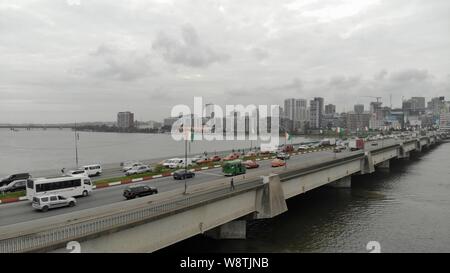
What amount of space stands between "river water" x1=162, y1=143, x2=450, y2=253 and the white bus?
845cm

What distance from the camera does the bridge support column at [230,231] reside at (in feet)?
93.0

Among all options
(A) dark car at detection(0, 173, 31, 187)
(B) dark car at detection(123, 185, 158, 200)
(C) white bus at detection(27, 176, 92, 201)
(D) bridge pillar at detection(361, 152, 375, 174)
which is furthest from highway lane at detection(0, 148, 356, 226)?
(D) bridge pillar at detection(361, 152, 375, 174)

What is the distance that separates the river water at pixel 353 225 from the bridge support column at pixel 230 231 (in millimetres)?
500

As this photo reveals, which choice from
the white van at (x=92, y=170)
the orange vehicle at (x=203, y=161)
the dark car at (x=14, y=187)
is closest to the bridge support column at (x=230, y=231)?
the dark car at (x=14, y=187)

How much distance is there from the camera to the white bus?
26.1 m

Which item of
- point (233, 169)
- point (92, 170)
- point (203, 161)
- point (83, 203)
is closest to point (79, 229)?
point (83, 203)

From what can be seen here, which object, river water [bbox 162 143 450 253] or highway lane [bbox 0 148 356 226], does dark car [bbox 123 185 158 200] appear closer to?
highway lane [bbox 0 148 356 226]

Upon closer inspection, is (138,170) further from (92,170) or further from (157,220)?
(157,220)

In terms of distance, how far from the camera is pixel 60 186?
27203 millimetres

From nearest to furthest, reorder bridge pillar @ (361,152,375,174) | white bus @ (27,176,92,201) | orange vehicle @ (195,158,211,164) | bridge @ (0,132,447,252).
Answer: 1. bridge @ (0,132,447,252)
2. white bus @ (27,176,92,201)
3. orange vehicle @ (195,158,211,164)
4. bridge pillar @ (361,152,375,174)

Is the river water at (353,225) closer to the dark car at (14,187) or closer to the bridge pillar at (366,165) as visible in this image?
the bridge pillar at (366,165)
